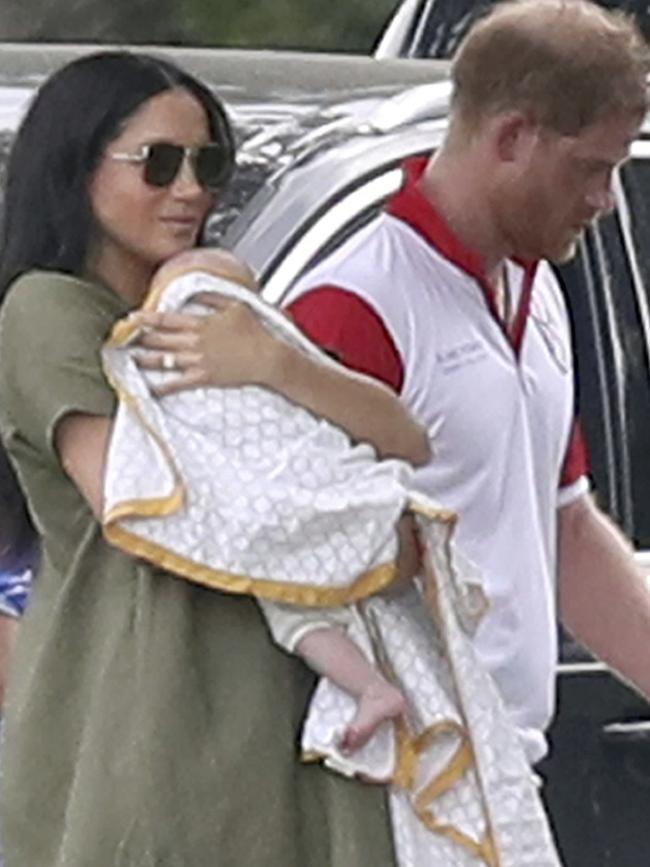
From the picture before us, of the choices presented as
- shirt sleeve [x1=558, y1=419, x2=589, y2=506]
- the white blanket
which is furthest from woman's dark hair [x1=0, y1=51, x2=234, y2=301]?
shirt sleeve [x1=558, y1=419, x2=589, y2=506]

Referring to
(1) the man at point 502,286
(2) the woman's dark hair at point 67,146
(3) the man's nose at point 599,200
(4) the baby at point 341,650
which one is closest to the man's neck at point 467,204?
(1) the man at point 502,286

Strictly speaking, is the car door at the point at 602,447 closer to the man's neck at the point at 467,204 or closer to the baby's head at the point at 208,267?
the man's neck at the point at 467,204

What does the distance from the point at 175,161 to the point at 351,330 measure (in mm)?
304

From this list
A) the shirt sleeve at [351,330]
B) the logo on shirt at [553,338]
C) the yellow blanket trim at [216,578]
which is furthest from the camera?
the logo on shirt at [553,338]

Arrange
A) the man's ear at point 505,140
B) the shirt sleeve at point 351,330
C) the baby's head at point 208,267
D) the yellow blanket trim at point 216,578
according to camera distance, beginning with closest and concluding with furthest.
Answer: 1. the yellow blanket trim at point 216,578
2. the baby's head at point 208,267
3. the shirt sleeve at point 351,330
4. the man's ear at point 505,140

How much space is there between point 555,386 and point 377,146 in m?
0.83

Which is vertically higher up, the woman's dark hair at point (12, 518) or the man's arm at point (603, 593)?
the woman's dark hair at point (12, 518)

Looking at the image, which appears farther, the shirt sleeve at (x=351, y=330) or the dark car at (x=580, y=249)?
the dark car at (x=580, y=249)

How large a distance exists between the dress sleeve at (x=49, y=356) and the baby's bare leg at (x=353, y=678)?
317mm

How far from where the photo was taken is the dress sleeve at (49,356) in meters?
3.98

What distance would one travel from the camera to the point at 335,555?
3.93m

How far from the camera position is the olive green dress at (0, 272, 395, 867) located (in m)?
3.90

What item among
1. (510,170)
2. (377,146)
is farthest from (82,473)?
(377,146)

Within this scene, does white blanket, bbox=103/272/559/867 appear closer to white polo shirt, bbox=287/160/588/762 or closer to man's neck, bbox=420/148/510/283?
white polo shirt, bbox=287/160/588/762
